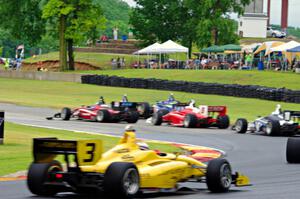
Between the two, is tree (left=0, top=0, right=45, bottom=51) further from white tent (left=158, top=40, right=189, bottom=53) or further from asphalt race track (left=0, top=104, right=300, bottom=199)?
asphalt race track (left=0, top=104, right=300, bottom=199)

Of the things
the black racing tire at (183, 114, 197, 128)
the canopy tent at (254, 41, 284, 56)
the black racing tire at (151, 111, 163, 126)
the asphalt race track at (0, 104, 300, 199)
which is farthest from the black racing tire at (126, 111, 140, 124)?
the canopy tent at (254, 41, 284, 56)

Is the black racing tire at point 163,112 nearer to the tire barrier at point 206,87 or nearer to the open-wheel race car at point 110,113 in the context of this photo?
the open-wheel race car at point 110,113

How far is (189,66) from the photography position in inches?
2975

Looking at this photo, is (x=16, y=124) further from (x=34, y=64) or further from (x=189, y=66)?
(x=34, y=64)

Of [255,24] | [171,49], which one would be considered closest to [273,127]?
[171,49]

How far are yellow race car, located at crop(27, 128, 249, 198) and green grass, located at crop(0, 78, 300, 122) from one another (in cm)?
2295

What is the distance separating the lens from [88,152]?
13234 millimetres

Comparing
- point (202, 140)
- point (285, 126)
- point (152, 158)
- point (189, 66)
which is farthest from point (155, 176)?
point (189, 66)

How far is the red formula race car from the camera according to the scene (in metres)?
32.2

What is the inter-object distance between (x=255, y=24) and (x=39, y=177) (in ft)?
353

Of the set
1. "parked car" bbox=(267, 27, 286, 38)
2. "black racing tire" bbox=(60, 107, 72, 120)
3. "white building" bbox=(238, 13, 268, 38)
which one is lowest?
"black racing tire" bbox=(60, 107, 72, 120)

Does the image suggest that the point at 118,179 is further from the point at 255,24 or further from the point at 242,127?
the point at 255,24

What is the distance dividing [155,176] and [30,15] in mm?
73440

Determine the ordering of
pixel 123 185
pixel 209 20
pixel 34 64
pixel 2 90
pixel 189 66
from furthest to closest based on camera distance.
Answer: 1. pixel 34 64
2. pixel 209 20
3. pixel 189 66
4. pixel 2 90
5. pixel 123 185
